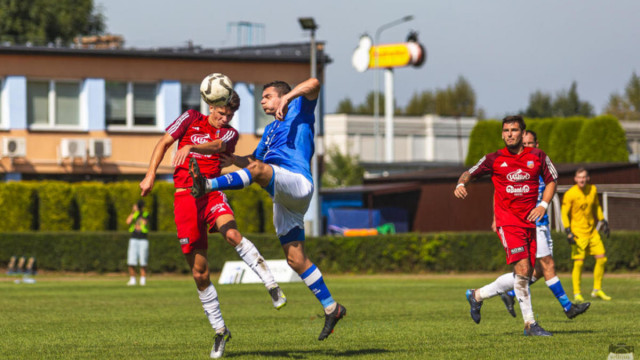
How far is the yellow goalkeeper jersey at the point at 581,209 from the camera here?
59.6 ft

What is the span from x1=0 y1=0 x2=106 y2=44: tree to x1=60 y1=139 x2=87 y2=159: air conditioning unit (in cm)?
2454

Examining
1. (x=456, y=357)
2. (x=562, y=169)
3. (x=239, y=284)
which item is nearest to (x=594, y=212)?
(x=456, y=357)

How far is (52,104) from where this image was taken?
4262 cm

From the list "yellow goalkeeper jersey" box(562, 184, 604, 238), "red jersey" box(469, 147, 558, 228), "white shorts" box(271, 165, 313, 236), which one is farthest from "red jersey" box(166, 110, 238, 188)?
"yellow goalkeeper jersey" box(562, 184, 604, 238)

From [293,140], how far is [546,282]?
16.8ft

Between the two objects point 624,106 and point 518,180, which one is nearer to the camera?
point 518,180

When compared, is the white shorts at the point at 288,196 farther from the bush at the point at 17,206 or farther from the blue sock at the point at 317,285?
the bush at the point at 17,206

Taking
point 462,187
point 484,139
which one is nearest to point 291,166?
point 462,187

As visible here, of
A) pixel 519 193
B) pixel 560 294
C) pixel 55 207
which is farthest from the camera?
pixel 55 207

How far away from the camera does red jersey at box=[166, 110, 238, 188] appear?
975 centimetres

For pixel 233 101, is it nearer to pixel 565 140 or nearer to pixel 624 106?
pixel 565 140

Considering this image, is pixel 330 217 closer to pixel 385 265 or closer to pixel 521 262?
pixel 385 265

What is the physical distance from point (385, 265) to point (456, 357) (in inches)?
965

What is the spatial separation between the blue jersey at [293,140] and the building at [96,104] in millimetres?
33907
